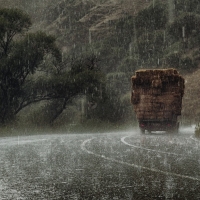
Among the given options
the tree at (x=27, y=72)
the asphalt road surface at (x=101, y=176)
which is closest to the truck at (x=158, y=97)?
the tree at (x=27, y=72)

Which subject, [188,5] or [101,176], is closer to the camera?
[101,176]

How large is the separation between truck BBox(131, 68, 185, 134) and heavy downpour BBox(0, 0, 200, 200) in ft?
0.18

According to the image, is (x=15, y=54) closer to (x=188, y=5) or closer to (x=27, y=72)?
(x=27, y=72)

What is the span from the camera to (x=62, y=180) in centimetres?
930

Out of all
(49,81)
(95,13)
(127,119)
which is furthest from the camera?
(95,13)

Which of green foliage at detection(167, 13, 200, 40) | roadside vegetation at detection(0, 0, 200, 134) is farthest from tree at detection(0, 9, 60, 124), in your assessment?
green foliage at detection(167, 13, 200, 40)

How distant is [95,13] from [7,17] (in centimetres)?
6386

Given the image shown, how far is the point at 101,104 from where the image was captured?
38625mm

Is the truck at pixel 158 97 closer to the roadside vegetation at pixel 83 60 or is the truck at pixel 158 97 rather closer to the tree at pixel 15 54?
the roadside vegetation at pixel 83 60

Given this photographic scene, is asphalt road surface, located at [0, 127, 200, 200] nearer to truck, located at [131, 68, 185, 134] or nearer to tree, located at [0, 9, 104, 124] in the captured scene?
truck, located at [131, 68, 185, 134]

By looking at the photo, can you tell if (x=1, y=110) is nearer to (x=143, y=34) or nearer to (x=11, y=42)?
(x=11, y=42)

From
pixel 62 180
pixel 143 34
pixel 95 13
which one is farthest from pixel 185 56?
pixel 62 180

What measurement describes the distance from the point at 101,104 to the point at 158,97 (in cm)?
1254

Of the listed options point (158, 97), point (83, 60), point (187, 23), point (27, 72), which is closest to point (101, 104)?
point (83, 60)
